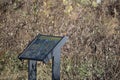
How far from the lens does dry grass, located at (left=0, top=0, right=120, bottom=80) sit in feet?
21.9

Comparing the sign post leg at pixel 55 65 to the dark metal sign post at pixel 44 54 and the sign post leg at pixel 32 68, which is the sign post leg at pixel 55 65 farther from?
the sign post leg at pixel 32 68

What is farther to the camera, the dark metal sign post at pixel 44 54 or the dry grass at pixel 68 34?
the dry grass at pixel 68 34

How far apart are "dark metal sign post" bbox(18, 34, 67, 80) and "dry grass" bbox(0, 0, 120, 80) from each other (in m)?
1.76

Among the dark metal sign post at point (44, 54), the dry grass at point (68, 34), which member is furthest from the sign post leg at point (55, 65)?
the dry grass at point (68, 34)

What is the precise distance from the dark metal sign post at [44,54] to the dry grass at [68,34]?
176 cm

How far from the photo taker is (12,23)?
755 centimetres

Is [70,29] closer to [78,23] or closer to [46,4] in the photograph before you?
[78,23]

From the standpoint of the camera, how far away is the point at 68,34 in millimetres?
7434

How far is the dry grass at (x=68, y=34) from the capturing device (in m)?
6.68

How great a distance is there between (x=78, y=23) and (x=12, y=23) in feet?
4.76

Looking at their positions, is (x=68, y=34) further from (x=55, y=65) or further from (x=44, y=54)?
(x=44, y=54)

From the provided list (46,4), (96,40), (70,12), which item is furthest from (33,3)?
(96,40)

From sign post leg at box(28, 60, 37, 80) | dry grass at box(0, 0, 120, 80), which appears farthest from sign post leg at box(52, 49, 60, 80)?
dry grass at box(0, 0, 120, 80)

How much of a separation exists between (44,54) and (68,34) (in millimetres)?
2799
